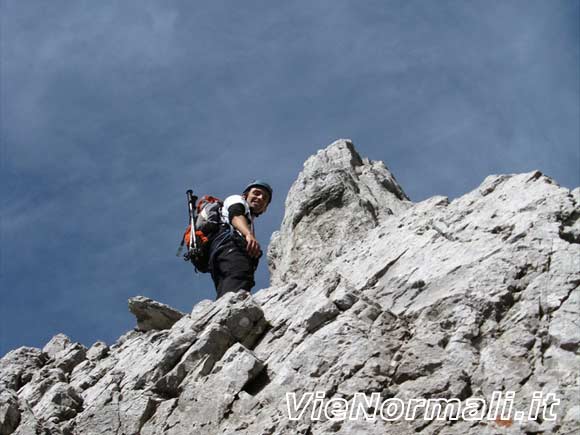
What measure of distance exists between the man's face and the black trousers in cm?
190

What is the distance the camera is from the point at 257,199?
825 inches

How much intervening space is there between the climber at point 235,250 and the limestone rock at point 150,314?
1.18 metres

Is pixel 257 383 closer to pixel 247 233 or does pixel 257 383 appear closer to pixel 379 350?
pixel 379 350

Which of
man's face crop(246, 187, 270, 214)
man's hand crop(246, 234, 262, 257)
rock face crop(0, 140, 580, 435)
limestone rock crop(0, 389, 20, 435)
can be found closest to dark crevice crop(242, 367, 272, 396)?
rock face crop(0, 140, 580, 435)

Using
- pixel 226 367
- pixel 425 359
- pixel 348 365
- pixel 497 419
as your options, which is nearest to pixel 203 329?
pixel 226 367

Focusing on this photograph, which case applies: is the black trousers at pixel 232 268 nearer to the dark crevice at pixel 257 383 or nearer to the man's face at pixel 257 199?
the man's face at pixel 257 199

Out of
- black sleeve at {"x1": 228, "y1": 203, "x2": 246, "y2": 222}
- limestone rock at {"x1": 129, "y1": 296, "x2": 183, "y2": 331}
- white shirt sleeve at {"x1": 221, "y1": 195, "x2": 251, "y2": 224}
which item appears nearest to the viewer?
limestone rock at {"x1": 129, "y1": 296, "x2": 183, "y2": 331}

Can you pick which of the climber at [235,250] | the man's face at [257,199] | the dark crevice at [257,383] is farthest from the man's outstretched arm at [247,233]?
the dark crevice at [257,383]

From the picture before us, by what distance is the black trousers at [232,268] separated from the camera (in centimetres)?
1844

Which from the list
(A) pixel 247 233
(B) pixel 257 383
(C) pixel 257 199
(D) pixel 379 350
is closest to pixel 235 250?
(A) pixel 247 233

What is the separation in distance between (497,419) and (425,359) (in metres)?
1.71

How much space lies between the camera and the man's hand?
18656mm

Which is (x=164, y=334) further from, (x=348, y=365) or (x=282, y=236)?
(x=282, y=236)

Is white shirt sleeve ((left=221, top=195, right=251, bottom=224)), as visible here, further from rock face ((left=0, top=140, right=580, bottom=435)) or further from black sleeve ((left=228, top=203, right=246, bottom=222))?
rock face ((left=0, top=140, right=580, bottom=435))
